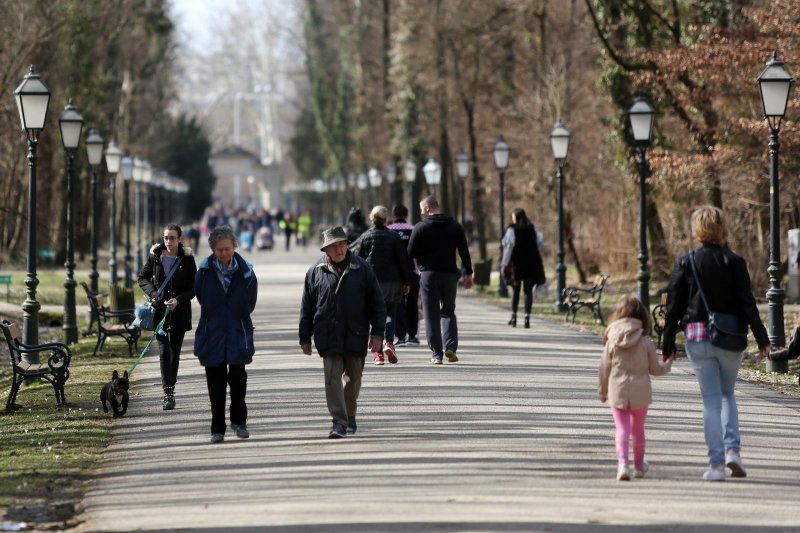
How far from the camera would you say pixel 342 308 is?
11812 mm

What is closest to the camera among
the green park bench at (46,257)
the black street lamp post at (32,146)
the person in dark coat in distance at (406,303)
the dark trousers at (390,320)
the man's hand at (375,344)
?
the man's hand at (375,344)

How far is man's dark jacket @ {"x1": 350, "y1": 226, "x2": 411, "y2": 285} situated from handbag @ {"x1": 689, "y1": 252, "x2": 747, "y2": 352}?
7.25 metres

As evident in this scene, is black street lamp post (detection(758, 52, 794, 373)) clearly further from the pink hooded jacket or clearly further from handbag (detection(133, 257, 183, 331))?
the pink hooded jacket

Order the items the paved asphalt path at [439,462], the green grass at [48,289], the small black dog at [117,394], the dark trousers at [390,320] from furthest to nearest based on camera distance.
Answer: the green grass at [48,289], the dark trousers at [390,320], the small black dog at [117,394], the paved asphalt path at [439,462]

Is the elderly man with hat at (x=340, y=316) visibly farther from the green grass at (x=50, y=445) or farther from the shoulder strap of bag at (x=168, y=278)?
the shoulder strap of bag at (x=168, y=278)

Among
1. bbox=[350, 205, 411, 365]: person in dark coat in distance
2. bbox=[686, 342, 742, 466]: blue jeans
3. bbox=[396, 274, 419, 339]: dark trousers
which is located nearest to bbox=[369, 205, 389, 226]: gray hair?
bbox=[350, 205, 411, 365]: person in dark coat in distance

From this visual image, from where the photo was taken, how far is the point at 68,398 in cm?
1553

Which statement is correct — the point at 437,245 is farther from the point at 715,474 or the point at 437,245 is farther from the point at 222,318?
the point at 715,474

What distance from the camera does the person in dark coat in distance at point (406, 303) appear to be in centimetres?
1942

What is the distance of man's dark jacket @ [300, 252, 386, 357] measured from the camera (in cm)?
1180

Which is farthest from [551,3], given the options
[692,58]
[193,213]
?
[193,213]

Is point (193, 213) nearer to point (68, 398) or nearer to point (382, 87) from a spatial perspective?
point (382, 87)

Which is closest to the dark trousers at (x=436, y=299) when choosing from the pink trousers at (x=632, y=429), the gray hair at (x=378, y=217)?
the gray hair at (x=378, y=217)

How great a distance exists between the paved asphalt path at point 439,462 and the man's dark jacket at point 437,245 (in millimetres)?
1235
